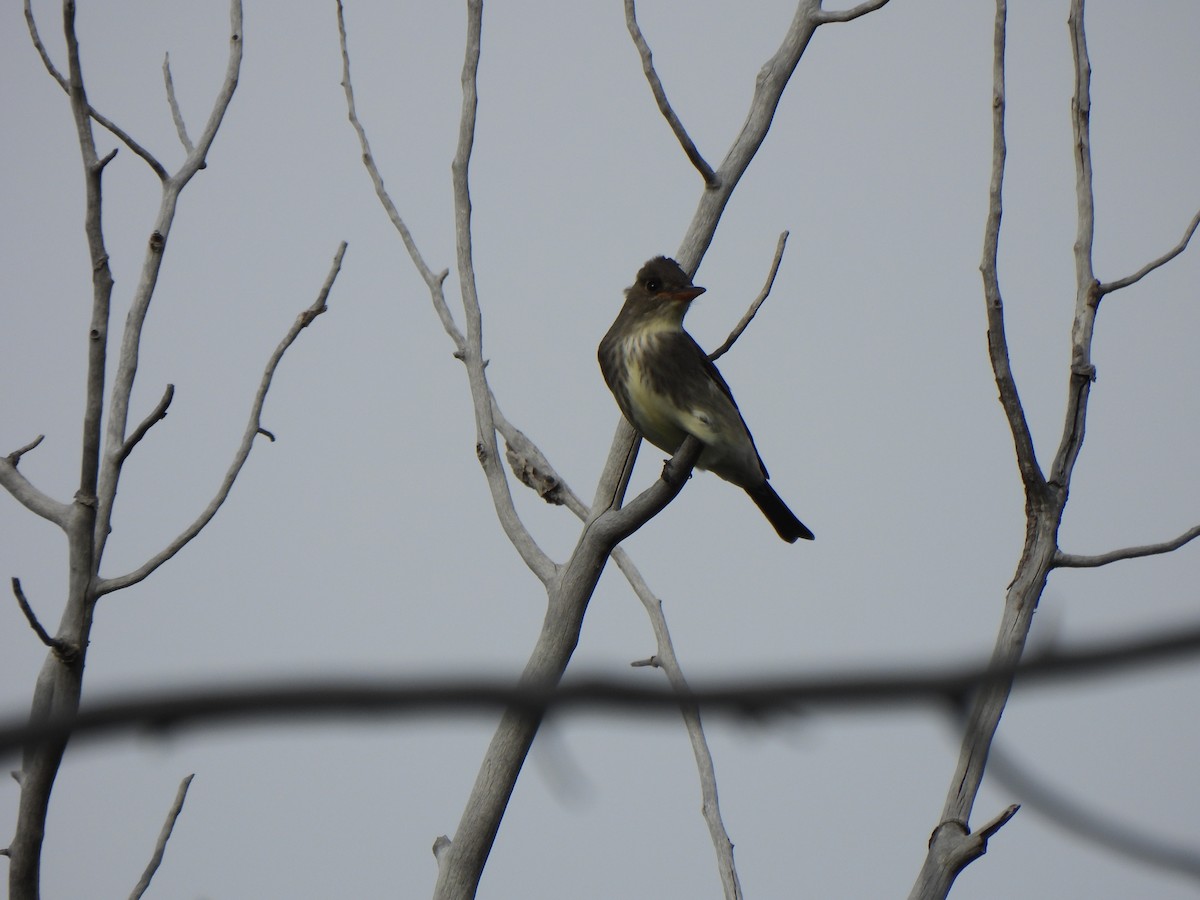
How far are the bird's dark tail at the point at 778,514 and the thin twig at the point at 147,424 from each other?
356 centimetres

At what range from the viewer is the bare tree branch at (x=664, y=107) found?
428 centimetres

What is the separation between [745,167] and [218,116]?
1.79m

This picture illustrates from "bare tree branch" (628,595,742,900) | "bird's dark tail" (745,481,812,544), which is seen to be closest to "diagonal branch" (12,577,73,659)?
Answer: "bare tree branch" (628,595,742,900)

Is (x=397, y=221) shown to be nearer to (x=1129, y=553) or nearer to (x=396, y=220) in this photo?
(x=396, y=220)

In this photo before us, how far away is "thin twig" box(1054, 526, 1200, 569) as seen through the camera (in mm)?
3635

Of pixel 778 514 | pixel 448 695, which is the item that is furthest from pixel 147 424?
pixel 778 514

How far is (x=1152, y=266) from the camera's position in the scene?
155 inches

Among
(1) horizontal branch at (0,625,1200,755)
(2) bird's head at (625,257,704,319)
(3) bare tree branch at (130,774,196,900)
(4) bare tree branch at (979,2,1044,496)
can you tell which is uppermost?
(2) bird's head at (625,257,704,319)

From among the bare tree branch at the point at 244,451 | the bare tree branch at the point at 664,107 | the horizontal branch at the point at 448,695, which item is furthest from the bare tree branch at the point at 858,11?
the horizontal branch at the point at 448,695

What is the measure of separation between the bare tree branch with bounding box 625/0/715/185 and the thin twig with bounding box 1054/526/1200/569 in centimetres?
177

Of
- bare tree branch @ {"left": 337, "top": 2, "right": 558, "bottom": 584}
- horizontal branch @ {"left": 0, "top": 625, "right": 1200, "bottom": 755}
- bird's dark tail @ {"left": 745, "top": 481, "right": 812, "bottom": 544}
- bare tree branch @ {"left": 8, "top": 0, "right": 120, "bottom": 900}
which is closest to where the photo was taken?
horizontal branch @ {"left": 0, "top": 625, "right": 1200, "bottom": 755}

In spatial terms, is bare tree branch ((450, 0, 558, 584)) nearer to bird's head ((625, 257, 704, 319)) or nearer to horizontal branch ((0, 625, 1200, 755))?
bird's head ((625, 257, 704, 319))

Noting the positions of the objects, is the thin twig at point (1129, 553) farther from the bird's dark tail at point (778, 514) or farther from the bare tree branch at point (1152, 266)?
the bird's dark tail at point (778, 514)

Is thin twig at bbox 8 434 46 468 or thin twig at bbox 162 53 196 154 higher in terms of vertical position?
thin twig at bbox 162 53 196 154
